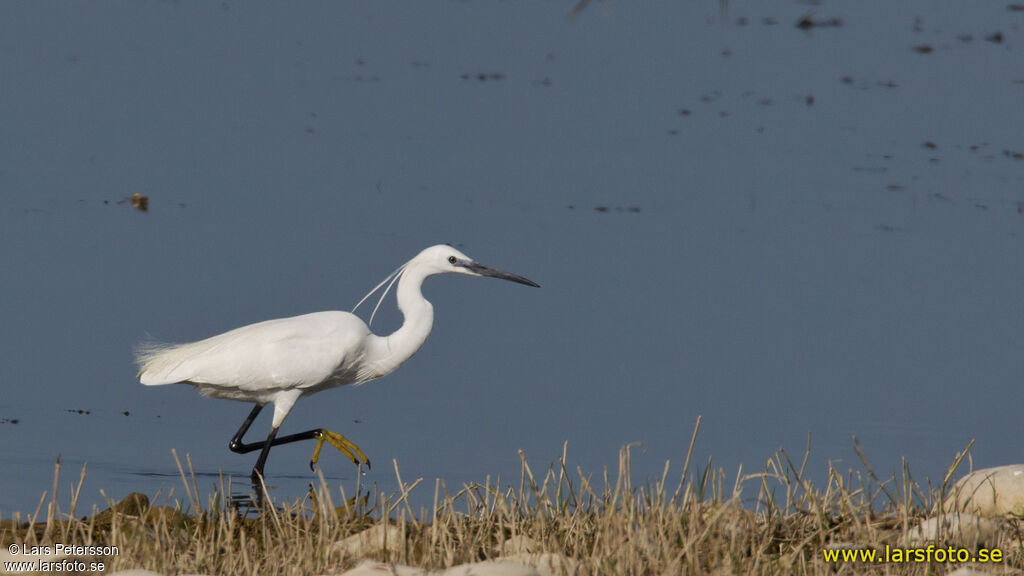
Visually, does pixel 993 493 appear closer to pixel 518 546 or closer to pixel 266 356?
pixel 518 546

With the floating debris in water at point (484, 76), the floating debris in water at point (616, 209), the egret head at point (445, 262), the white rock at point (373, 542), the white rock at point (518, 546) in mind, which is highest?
the floating debris in water at point (484, 76)

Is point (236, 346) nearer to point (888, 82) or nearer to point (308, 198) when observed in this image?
point (308, 198)

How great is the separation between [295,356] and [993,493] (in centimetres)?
409

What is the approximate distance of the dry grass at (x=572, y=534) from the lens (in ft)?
18.4

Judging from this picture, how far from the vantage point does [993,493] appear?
694 cm

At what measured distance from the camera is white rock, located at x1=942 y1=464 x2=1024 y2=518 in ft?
Result: 22.6

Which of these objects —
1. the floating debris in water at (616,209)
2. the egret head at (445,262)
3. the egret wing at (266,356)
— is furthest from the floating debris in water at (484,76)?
Result: the egret wing at (266,356)

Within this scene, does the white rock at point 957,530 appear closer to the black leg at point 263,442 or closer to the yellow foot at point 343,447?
the yellow foot at point 343,447

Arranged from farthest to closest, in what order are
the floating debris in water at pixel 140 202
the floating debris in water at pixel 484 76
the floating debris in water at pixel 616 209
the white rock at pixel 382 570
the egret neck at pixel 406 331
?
the floating debris in water at pixel 484 76, the floating debris in water at pixel 616 209, the floating debris in water at pixel 140 202, the egret neck at pixel 406 331, the white rock at pixel 382 570

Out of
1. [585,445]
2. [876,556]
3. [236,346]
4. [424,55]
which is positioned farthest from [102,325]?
[424,55]

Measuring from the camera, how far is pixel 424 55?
19.8 meters

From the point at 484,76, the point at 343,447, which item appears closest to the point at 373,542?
the point at 343,447

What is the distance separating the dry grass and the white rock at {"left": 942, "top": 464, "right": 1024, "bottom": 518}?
17 centimetres

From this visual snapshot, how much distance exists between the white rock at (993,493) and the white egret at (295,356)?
3.36 m
